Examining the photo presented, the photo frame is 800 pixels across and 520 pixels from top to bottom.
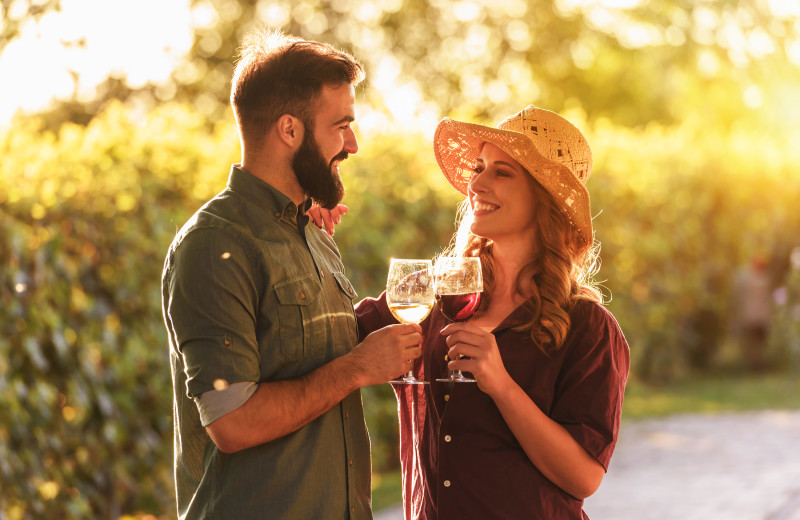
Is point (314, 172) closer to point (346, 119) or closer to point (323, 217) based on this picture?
point (346, 119)

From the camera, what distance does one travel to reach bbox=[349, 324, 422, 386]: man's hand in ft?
8.50

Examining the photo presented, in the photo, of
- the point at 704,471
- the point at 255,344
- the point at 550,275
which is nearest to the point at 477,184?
the point at 550,275

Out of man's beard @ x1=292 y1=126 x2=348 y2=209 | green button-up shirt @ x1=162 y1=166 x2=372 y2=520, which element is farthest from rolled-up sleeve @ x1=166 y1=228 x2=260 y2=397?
man's beard @ x1=292 y1=126 x2=348 y2=209

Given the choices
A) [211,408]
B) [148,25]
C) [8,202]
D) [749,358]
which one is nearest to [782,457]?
[749,358]

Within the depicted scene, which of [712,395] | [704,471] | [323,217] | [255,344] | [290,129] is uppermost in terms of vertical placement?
[290,129]

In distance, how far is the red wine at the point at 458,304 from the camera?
9.55 feet

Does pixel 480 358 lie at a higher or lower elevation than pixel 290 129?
lower

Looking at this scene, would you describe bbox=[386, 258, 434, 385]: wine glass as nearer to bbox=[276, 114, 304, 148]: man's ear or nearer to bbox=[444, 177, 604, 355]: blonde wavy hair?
bbox=[444, 177, 604, 355]: blonde wavy hair

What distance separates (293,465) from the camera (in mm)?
2596

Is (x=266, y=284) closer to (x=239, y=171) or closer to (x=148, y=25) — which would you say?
(x=239, y=171)

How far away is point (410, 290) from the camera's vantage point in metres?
2.88

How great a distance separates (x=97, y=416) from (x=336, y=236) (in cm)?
202

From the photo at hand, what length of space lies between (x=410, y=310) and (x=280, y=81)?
76 centimetres

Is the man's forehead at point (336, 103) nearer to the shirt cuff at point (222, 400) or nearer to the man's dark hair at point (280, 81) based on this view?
the man's dark hair at point (280, 81)
